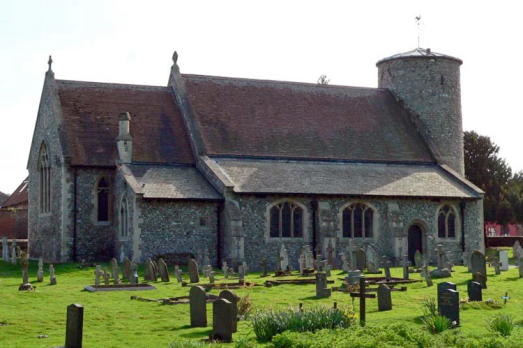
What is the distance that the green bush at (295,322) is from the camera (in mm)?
16172

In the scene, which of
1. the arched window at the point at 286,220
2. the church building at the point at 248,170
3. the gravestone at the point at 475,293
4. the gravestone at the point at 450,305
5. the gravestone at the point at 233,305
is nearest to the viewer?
the gravestone at the point at 233,305

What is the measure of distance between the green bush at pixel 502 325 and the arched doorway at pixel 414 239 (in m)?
22.9

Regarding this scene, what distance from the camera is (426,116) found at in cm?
4481

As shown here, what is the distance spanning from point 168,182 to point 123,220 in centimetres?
262

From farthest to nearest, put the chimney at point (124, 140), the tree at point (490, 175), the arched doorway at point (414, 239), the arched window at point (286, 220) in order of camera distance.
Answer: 1. the tree at point (490, 175)
2. the arched doorway at point (414, 239)
3. the chimney at point (124, 140)
4. the arched window at point (286, 220)

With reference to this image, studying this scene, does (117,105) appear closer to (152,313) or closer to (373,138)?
(373,138)

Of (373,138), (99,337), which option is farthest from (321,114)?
(99,337)

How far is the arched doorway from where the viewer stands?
3903 centimetres

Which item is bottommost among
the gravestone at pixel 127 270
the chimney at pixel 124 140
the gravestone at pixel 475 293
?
the gravestone at pixel 475 293

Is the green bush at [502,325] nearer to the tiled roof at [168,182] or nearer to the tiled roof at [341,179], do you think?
the tiled roof at [341,179]

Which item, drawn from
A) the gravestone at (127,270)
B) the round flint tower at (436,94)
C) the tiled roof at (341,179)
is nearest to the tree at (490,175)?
the round flint tower at (436,94)

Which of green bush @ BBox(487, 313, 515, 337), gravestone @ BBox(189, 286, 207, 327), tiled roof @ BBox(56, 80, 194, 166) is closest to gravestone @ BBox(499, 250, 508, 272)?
tiled roof @ BBox(56, 80, 194, 166)

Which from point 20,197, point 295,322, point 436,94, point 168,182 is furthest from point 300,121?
point 20,197

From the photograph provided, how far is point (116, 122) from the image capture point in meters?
39.6
